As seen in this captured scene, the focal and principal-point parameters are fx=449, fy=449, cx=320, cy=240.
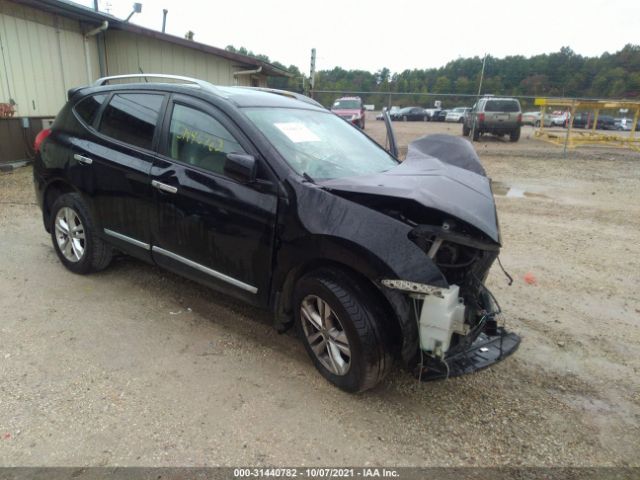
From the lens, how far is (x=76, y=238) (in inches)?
169

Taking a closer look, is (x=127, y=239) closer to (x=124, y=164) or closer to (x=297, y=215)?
(x=124, y=164)

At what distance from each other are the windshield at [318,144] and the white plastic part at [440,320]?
1149 mm

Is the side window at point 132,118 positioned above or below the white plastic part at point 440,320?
above

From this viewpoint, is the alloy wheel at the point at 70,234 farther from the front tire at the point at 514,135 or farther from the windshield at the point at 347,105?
the windshield at the point at 347,105

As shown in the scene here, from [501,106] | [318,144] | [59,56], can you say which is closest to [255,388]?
[318,144]

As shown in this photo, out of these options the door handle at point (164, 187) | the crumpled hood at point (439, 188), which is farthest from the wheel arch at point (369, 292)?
the door handle at point (164, 187)

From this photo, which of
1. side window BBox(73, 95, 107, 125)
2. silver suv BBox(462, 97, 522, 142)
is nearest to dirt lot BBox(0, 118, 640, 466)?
side window BBox(73, 95, 107, 125)

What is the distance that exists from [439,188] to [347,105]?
2204cm

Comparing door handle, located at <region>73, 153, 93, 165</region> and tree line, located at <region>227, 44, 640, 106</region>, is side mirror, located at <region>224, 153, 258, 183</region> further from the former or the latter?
tree line, located at <region>227, 44, 640, 106</region>

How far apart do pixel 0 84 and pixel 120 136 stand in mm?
8069

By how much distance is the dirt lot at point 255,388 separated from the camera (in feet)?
7.75

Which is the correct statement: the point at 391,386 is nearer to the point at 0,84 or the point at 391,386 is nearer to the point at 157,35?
the point at 0,84

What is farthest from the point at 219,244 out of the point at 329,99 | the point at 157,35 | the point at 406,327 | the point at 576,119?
the point at 576,119

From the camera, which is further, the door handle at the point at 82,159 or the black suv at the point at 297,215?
the door handle at the point at 82,159
